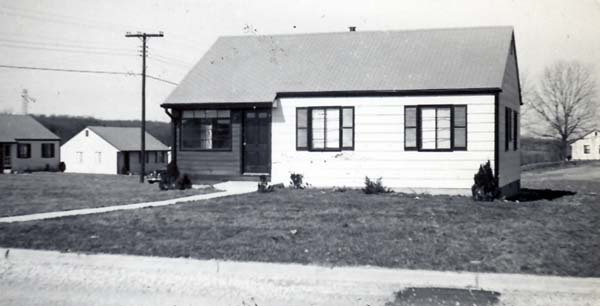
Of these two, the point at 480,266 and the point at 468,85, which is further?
the point at 468,85

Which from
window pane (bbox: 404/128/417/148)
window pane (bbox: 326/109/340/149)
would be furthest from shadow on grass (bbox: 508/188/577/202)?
window pane (bbox: 326/109/340/149)

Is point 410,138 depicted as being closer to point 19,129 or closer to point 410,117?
point 410,117

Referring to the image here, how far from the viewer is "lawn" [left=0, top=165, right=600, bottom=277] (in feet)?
29.0

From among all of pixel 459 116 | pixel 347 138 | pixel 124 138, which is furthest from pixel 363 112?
pixel 124 138

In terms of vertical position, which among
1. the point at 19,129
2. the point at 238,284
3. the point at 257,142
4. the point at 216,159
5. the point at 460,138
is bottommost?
the point at 238,284

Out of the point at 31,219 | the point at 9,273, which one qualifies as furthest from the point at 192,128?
the point at 9,273

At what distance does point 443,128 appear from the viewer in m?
18.7

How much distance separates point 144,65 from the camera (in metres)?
33.5

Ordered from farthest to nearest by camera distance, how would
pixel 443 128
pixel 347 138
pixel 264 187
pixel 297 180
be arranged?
pixel 297 180 → pixel 347 138 → pixel 443 128 → pixel 264 187

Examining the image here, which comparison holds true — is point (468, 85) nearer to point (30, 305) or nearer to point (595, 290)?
point (595, 290)

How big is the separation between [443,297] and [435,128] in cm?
1200

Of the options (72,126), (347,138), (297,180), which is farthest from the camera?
(72,126)

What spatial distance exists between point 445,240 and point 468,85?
9.34m

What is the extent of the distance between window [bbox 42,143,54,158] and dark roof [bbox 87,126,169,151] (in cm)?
550
